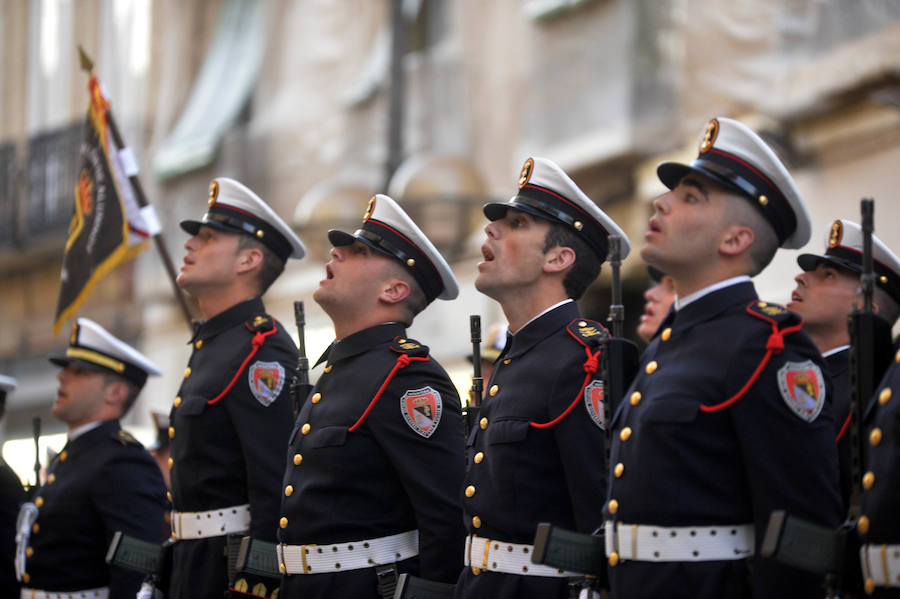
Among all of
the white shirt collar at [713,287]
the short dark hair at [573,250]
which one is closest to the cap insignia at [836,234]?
the short dark hair at [573,250]

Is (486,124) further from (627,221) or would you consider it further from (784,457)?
(784,457)

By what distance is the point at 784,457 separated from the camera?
3.86 metres

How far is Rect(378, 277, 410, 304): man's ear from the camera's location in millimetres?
5555

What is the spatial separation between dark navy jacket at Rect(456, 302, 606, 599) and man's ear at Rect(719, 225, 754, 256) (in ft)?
2.26

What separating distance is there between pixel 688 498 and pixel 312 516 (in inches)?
64.9

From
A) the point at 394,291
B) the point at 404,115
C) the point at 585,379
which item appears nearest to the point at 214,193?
the point at 394,291

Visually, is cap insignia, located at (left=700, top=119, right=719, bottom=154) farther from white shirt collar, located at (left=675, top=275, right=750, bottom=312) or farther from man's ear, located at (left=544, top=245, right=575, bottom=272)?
man's ear, located at (left=544, top=245, right=575, bottom=272)

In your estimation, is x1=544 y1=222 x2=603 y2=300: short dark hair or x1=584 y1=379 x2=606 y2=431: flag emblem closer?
x1=584 y1=379 x2=606 y2=431: flag emblem

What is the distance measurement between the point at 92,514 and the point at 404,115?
6.77 m

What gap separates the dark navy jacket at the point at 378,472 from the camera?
507cm

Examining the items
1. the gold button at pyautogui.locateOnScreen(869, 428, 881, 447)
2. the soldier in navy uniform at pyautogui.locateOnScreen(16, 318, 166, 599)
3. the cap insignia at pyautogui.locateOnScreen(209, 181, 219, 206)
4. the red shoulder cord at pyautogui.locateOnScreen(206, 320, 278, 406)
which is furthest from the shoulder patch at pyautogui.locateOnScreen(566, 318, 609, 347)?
the soldier in navy uniform at pyautogui.locateOnScreen(16, 318, 166, 599)

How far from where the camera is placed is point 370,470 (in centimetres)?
520

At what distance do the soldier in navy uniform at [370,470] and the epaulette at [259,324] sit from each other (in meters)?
0.59

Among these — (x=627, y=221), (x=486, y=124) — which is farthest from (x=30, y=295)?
(x=627, y=221)
